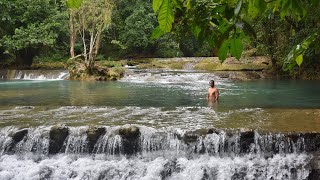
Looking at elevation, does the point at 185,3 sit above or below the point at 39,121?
above

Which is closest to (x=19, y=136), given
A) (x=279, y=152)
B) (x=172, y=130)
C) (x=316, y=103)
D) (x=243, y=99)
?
(x=172, y=130)

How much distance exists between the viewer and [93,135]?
803 centimetres

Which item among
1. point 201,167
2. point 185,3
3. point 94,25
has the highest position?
point 94,25

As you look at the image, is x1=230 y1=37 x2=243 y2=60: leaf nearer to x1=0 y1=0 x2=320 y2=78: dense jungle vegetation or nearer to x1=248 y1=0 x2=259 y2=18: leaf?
x1=248 y1=0 x2=259 y2=18: leaf

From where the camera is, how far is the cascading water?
7.27 m

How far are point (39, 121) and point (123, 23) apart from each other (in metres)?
27.0

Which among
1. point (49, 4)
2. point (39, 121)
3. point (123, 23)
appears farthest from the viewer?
point (123, 23)

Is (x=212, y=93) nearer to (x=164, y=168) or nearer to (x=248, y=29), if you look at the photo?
(x=164, y=168)

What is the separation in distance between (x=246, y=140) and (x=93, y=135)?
10.5 feet

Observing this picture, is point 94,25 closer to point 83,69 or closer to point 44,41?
point 83,69

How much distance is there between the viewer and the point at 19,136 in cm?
820

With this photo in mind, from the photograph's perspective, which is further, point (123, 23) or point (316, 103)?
point (123, 23)

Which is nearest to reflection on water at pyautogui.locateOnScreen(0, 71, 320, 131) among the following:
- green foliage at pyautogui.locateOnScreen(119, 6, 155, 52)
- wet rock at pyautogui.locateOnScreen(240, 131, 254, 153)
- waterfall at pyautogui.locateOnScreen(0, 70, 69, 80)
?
wet rock at pyautogui.locateOnScreen(240, 131, 254, 153)

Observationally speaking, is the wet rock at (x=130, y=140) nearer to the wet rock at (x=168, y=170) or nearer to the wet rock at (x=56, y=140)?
the wet rock at (x=168, y=170)
